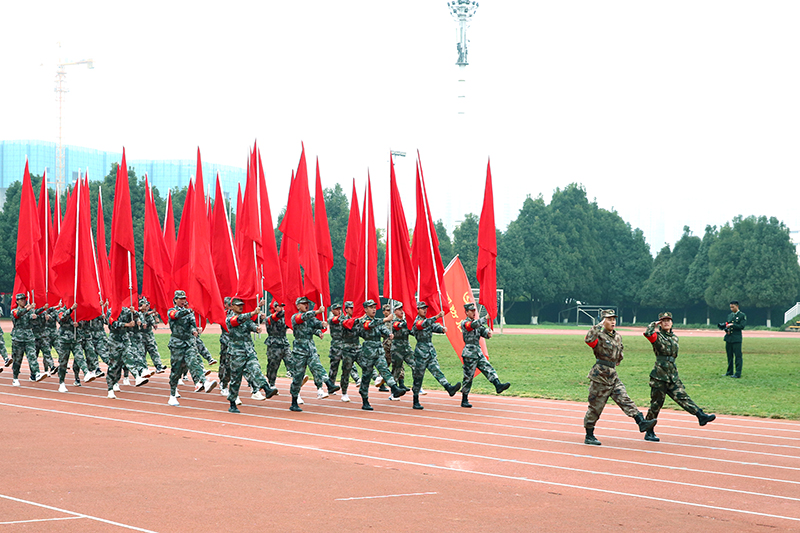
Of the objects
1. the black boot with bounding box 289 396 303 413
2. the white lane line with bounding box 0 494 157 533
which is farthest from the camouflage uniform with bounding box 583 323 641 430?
the white lane line with bounding box 0 494 157 533

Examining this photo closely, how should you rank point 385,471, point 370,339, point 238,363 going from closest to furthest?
point 385,471 → point 238,363 → point 370,339

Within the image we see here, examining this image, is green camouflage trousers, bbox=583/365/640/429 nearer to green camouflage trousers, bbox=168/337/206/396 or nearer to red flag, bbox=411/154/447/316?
red flag, bbox=411/154/447/316

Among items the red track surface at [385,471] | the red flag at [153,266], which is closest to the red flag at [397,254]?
the red track surface at [385,471]

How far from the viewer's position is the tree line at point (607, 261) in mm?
67688

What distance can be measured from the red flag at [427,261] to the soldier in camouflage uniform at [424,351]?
0.22m

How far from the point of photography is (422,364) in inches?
593

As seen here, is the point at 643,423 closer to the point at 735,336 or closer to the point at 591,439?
the point at 591,439

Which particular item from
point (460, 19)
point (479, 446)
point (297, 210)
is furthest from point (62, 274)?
point (460, 19)

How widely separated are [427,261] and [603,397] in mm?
5267

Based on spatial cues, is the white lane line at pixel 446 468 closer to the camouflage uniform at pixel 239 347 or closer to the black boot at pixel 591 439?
the camouflage uniform at pixel 239 347

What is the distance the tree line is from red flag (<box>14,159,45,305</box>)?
43347 mm

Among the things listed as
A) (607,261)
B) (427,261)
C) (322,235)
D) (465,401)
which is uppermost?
(607,261)

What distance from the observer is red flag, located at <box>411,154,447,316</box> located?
1575cm

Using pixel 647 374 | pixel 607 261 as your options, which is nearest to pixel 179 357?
pixel 647 374
